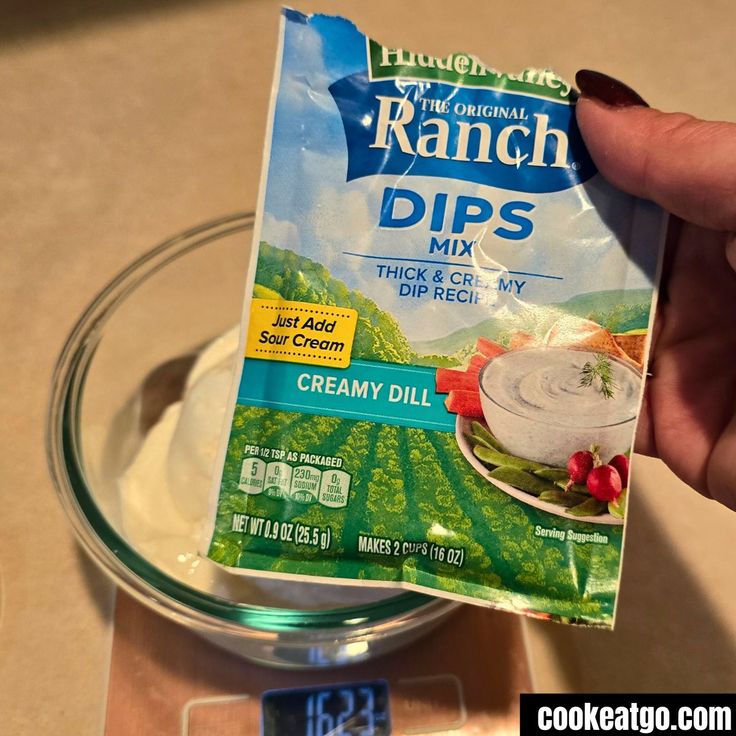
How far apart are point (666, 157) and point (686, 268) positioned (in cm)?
15

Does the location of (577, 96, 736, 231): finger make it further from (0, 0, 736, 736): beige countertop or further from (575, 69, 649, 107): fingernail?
(0, 0, 736, 736): beige countertop

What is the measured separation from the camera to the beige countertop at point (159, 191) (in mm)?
694

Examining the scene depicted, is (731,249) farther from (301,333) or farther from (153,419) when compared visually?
(153,419)

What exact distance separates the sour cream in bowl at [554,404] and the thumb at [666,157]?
0.14 meters

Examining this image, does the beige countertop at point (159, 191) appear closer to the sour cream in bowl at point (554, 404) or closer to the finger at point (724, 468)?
the finger at point (724, 468)

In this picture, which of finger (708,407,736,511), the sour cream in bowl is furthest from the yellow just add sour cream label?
finger (708,407,736,511)

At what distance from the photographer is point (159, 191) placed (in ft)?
3.09

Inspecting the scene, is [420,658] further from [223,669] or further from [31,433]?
[31,433]

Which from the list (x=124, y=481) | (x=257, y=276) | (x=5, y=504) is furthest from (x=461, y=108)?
(x=5, y=504)

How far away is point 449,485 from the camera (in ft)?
1.72

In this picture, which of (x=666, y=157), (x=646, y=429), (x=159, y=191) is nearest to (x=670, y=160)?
(x=666, y=157)

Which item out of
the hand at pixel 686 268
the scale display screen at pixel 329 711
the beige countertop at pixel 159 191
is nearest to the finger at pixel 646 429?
the hand at pixel 686 268

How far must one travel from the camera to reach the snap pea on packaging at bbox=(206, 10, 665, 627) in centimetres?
52

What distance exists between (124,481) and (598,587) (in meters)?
0.48
